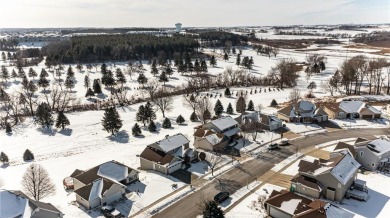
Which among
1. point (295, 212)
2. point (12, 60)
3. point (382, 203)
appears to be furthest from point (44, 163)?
point (12, 60)

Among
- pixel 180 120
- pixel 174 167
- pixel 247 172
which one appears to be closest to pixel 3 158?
pixel 174 167

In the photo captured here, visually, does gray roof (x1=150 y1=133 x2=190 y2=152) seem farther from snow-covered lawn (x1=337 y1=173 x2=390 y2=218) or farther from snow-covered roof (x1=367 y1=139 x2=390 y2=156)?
snow-covered roof (x1=367 y1=139 x2=390 y2=156)

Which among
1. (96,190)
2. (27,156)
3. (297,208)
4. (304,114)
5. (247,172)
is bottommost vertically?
Answer: (247,172)

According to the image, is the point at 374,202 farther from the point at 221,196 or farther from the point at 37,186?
the point at 37,186

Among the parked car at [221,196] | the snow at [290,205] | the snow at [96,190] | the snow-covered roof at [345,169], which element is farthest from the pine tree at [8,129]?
the snow-covered roof at [345,169]

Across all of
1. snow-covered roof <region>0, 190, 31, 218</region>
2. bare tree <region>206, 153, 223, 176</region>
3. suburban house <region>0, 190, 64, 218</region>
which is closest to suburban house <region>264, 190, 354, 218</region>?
bare tree <region>206, 153, 223, 176</region>

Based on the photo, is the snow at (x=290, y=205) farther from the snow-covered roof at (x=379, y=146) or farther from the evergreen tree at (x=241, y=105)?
the evergreen tree at (x=241, y=105)

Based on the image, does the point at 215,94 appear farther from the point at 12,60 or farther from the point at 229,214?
the point at 12,60
